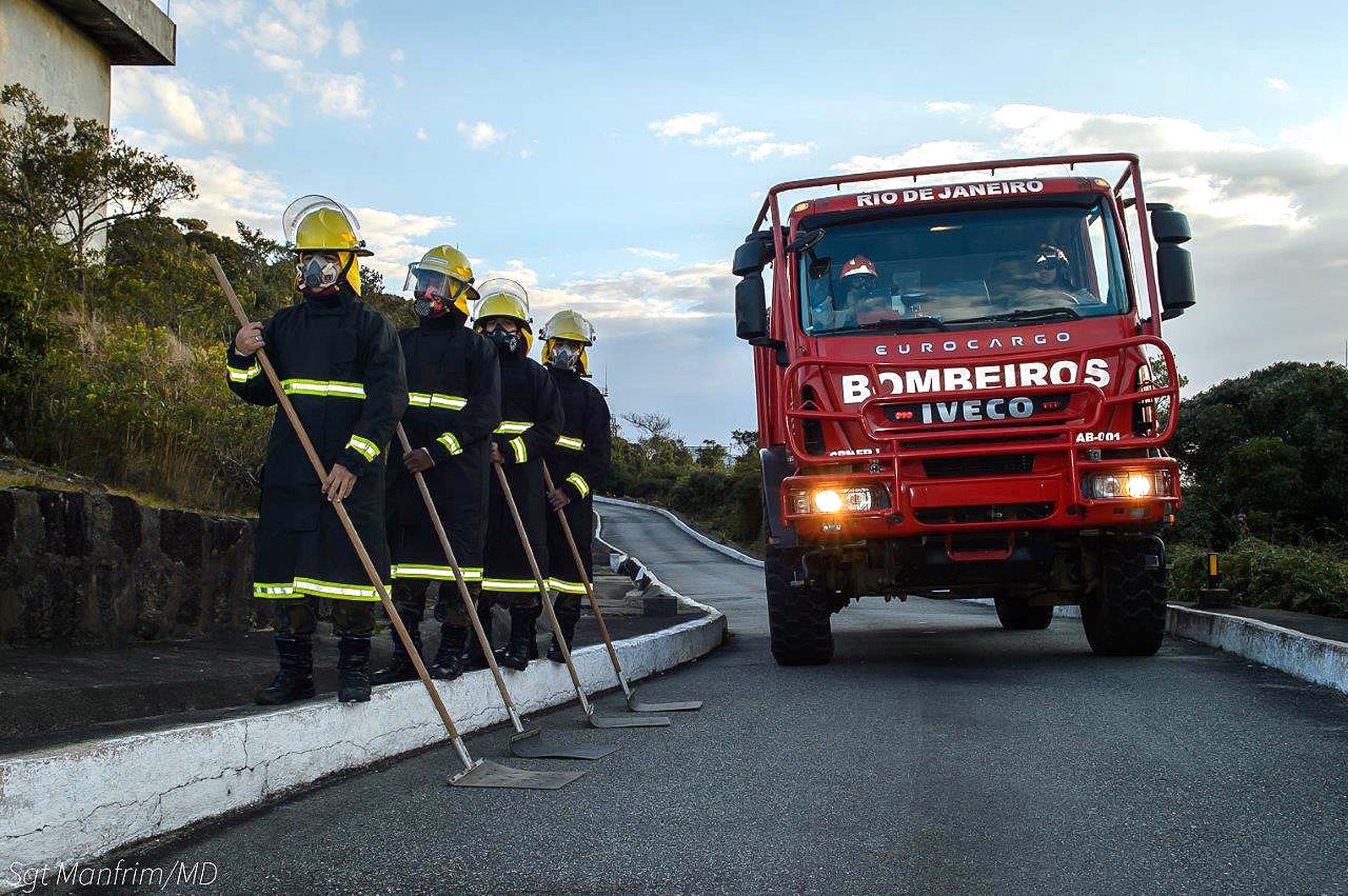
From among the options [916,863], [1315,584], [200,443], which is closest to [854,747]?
[916,863]

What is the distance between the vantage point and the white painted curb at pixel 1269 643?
7855 mm

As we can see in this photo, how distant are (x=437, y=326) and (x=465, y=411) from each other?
525 mm

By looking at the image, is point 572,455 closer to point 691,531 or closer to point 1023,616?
point 1023,616

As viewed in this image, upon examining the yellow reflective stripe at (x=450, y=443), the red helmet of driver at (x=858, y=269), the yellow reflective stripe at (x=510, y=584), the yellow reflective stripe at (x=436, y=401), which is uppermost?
the red helmet of driver at (x=858, y=269)

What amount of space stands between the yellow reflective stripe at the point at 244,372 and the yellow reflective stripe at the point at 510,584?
232 centimetres

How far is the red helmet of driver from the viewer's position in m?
8.81

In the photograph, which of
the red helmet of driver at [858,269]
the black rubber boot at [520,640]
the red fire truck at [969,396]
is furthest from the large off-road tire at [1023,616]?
the black rubber boot at [520,640]

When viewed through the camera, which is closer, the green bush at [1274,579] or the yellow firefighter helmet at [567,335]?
the yellow firefighter helmet at [567,335]

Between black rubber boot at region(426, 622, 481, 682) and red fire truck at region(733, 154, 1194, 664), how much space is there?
249 centimetres

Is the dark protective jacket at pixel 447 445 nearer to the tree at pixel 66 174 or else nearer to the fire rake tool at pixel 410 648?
the fire rake tool at pixel 410 648

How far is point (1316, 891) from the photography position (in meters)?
3.50

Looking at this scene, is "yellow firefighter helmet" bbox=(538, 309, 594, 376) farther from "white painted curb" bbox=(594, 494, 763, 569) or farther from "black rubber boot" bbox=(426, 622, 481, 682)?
"white painted curb" bbox=(594, 494, 763, 569)

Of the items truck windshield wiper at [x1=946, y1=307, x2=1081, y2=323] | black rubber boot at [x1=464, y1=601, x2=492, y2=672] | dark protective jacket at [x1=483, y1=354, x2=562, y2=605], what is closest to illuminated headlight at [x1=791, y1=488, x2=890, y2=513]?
truck windshield wiper at [x1=946, y1=307, x2=1081, y2=323]

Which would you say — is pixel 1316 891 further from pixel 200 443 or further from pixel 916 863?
pixel 200 443
